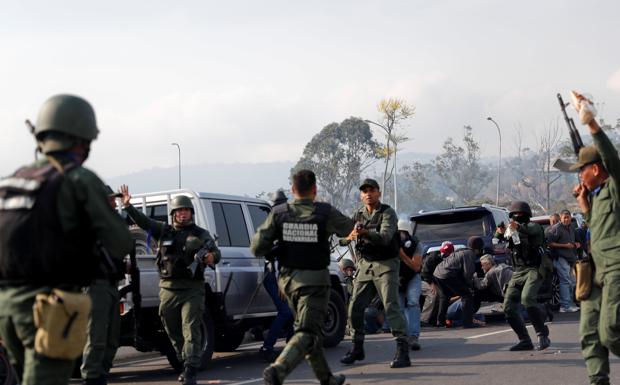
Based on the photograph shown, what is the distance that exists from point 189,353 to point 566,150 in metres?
62.1

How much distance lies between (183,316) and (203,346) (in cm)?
132

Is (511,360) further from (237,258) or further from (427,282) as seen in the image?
(427,282)

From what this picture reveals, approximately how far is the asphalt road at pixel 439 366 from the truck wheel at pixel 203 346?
13cm

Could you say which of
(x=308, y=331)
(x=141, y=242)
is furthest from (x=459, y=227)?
(x=308, y=331)

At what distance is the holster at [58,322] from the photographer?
4220 mm

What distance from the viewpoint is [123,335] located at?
945 centimetres

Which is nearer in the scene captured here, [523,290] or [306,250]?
[306,250]

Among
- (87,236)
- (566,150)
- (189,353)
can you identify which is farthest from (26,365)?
(566,150)

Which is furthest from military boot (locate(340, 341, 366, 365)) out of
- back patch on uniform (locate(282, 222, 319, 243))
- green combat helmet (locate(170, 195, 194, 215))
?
back patch on uniform (locate(282, 222, 319, 243))

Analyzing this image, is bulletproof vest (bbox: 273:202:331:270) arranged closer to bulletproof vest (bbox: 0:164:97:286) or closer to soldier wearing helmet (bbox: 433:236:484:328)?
bulletproof vest (bbox: 0:164:97:286)

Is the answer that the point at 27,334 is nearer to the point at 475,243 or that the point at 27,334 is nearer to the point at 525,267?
the point at 525,267

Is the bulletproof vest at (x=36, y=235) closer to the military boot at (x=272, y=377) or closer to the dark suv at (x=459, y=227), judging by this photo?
the military boot at (x=272, y=377)

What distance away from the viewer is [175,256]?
8.95m

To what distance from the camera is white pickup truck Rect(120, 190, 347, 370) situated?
973cm
